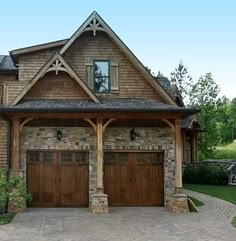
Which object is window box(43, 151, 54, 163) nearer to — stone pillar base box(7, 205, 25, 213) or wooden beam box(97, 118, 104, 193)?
wooden beam box(97, 118, 104, 193)

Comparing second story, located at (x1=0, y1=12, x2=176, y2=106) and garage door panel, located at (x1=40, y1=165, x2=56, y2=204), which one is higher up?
second story, located at (x1=0, y1=12, x2=176, y2=106)

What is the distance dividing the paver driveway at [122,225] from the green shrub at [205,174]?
9.54m

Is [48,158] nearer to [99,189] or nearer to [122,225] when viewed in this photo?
[99,189]

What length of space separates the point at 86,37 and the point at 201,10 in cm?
525

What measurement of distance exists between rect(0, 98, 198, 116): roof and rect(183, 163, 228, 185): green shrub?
10228 millimetres

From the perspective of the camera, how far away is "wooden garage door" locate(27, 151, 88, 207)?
1736 cm

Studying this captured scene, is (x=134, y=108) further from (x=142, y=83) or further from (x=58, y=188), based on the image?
(x=58, y=188)

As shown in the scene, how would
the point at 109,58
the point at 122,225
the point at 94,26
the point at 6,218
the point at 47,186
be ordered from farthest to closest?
the point at 109,58, the point at 94,26, the point at 47,186, the point at 6,218, the point at 122,225

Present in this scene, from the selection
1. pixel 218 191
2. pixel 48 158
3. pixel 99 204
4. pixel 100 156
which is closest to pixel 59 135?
pixel 48 158

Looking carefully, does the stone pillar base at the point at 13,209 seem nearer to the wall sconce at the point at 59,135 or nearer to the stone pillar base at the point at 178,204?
the wall sconce at the point at 59,135

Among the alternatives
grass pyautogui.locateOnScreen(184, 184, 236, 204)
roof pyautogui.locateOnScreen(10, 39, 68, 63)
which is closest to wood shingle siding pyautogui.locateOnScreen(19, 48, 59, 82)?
roof pyautogui.locateOnScreen(10, 39, 68, 63)

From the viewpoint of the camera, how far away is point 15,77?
784 inches

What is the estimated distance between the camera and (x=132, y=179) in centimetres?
1772

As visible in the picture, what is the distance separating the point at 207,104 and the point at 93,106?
88.7ft
